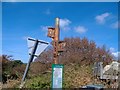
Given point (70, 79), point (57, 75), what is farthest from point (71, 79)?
point (57, 75)

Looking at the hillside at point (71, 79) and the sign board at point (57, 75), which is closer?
the sign board at point (57, 75)

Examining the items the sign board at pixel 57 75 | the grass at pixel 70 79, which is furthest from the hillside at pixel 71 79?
the sign board at pixel 57 75

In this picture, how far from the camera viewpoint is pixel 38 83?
1404 centimetres

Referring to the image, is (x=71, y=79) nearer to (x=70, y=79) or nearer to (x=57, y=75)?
(x=70, y=79)

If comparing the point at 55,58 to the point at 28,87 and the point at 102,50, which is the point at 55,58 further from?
the point at 102,50

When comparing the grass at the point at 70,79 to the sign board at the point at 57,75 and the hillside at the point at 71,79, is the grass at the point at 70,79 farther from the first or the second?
the sign board at the point at 57,75

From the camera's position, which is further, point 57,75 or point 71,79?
point 71,79

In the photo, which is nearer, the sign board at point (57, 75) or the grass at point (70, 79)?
the sign board at point (57, 75)

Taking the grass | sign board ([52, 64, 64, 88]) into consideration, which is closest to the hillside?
the grass

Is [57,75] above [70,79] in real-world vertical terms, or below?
above

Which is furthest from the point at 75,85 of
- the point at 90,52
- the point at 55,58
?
the point at 90,52

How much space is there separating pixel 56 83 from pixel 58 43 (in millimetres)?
1290

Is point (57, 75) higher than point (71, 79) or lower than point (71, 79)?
higher

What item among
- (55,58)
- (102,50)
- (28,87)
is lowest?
(28,87)
